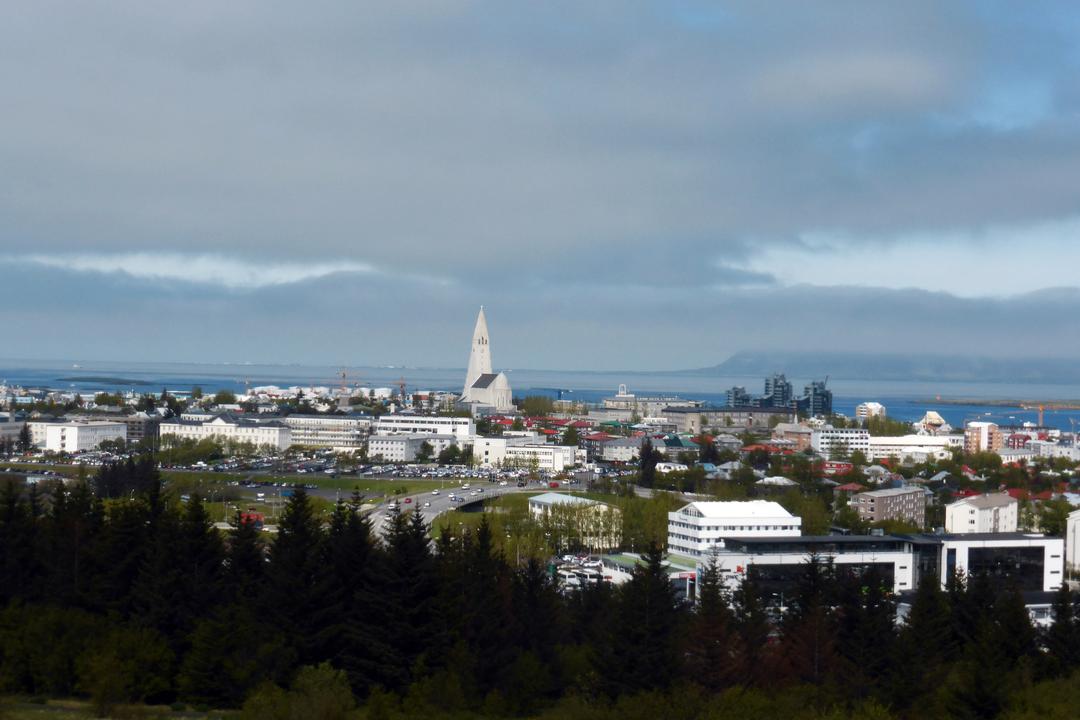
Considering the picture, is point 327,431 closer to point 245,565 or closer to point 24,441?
point 24,441

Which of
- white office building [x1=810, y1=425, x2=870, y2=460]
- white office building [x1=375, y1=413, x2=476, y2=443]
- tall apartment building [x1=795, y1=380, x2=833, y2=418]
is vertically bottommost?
white office building [x1=810, y1=425, x2=870, y2=460]

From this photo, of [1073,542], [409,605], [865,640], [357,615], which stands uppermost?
[409,605]

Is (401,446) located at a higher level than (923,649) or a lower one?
higher

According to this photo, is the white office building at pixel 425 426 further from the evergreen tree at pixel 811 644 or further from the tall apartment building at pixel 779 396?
the evergreen tree at pixel 811 644

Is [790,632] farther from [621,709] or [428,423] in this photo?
[428,423]

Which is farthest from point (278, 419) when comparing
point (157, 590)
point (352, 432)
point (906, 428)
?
point (157, 590)

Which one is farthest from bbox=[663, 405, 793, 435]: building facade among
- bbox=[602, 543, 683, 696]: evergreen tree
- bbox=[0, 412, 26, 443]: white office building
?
bbox=[602, 543, 683, 696]: evergreen tree

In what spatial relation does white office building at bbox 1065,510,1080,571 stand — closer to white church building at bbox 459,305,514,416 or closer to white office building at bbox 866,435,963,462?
white office building at bbox 866,435,963,462

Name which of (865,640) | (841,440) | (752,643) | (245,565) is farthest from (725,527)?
(841,440)
